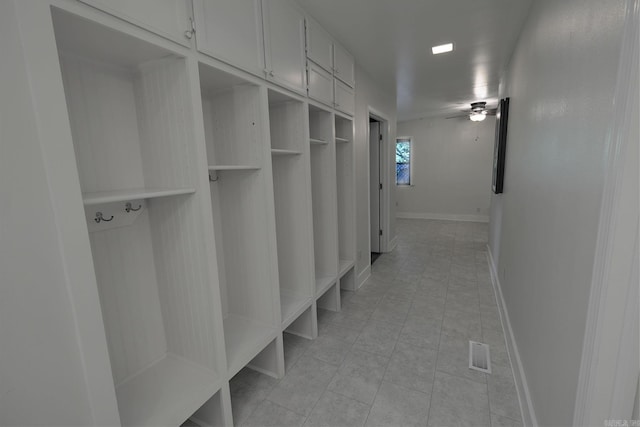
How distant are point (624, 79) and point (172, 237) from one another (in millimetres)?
1805

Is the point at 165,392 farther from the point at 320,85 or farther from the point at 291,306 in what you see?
the point at 320,85

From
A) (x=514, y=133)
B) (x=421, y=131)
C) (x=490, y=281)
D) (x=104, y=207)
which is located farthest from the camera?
(x=421, y=131)

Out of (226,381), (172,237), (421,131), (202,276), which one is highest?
(421,131)

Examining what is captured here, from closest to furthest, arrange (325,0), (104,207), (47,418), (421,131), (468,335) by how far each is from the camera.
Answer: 1. (47,418)
2. (104,207)
3. (325,0)
4. (468,335)
5. (421,131)

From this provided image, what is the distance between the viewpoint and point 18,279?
831 mm

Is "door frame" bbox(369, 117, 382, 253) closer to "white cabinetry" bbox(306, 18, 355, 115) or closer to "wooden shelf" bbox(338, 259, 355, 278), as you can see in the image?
"wooden shelf" bbox(338, 259, 355, 278)

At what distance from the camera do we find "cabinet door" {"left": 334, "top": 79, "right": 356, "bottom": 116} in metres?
2.66

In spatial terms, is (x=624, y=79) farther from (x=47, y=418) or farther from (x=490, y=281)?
(x=490, y=281)

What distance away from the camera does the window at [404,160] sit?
24.8ft

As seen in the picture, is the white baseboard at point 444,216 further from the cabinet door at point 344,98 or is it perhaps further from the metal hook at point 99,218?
the metal hook at point 99,218

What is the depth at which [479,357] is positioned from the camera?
7.20 feet

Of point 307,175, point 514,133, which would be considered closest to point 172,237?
point 307,175

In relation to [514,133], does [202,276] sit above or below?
below

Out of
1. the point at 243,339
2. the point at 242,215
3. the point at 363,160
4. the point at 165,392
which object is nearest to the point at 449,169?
the point at 363,160
